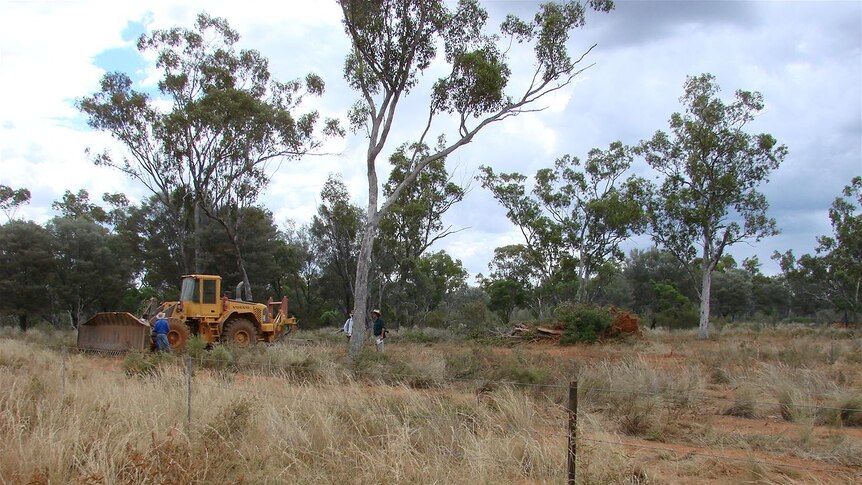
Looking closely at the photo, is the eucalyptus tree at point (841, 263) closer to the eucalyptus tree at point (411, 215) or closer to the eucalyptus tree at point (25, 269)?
the eucalyptus tree at point (411, 215)

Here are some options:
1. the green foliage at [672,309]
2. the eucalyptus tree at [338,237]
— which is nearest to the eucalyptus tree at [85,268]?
Answer: the eucalyptus tree at [338,237]

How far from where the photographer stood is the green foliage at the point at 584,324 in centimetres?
2641

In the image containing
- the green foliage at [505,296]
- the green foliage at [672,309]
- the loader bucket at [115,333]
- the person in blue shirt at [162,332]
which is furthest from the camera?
the green foliage at [505,296]

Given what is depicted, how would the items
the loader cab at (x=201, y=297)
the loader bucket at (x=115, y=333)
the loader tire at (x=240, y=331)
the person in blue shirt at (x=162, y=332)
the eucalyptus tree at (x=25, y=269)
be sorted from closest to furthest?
the person in blue shirt at (x=162, y=332) < the loader bucket at (x=115, y=333) < the loader cab at (x=201, y=297) < the loader tire at (x=240, y=331) < the eucalyptus tree at (x=25, y=269)

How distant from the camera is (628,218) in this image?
115 ft

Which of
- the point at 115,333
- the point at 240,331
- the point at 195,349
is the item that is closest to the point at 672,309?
the point at 240,331

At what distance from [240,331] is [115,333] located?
Result: 3.78m

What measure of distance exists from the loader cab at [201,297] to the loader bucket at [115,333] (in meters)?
1.82

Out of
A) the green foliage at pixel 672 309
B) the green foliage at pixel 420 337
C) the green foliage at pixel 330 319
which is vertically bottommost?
the green foliage at pixel 420 337

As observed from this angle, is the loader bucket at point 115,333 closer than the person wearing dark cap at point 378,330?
Yes

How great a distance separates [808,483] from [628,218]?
99.6 ft

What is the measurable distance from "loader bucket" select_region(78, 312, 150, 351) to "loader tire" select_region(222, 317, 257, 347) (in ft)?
9.84

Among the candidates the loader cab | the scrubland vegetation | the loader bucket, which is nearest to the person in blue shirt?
the loader bucket

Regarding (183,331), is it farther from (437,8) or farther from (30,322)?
(30,322)
